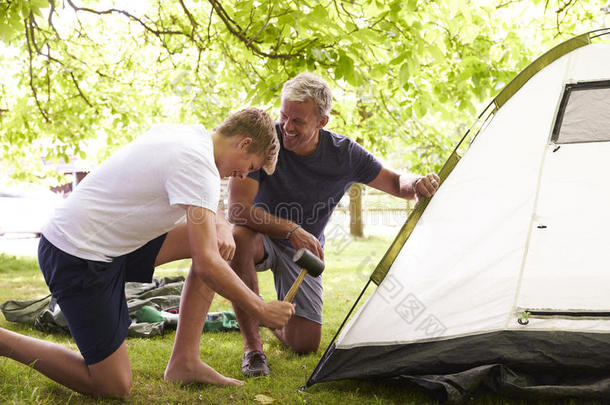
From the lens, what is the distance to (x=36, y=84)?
5.99 m

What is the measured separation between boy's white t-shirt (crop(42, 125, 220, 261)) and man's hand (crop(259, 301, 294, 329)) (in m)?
0.45

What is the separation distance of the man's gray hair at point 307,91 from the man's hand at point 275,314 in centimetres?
125

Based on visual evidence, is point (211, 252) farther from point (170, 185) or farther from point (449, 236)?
point (449, 236)

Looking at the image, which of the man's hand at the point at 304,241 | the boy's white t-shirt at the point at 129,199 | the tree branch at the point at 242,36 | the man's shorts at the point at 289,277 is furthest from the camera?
the tree branch at the point at 242,36

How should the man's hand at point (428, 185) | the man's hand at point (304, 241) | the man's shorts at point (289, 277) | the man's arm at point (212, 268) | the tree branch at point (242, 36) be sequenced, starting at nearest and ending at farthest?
1. the man's arm at point (212, 268)
2. the man's hand at point (428, 185)
3. the man's hand at point (304, 241)
4. the man's shorts at point (289, 277)
5. the tree branch at point (242, 36)

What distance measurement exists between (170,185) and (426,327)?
1328 millimetres

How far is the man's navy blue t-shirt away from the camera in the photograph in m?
3.06

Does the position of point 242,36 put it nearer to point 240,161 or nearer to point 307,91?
point 307,91

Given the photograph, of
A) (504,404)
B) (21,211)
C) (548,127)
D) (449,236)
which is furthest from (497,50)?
(21,211)

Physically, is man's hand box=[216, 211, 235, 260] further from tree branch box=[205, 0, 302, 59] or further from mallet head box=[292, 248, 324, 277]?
tree branch box=[205, 0, 302, 59]

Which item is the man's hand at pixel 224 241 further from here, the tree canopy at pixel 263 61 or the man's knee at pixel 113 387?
the tree canopy at pixel 263 61

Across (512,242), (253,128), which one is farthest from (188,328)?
(512,242)

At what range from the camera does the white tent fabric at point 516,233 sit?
2477mm

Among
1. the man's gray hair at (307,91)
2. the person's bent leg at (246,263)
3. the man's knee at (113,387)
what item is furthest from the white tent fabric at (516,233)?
the man's knee at (113,387)
